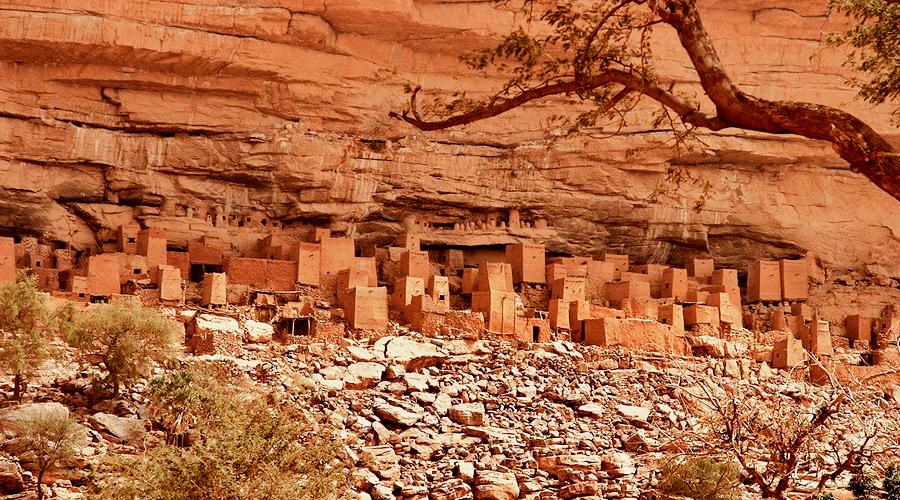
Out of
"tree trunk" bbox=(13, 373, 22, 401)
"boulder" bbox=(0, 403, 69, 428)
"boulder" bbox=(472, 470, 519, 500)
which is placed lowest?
"boulder" bbox=(472, 470, 519, 500)

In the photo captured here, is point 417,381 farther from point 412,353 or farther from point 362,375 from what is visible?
point 412,353

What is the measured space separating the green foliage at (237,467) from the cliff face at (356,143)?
17.3 meters

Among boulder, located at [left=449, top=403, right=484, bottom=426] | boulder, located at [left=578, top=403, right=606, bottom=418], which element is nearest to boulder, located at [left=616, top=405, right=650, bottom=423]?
boulder, located at [left=578, top=403, right=606, bottom=418]

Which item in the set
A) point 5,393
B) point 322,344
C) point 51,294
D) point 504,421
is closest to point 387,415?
point 504,421

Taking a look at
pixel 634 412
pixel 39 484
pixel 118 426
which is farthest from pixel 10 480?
pixel 634 412

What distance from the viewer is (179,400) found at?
21.5 metres

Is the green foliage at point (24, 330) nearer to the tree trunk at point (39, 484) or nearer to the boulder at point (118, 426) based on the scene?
the boulder at point (118, 426)

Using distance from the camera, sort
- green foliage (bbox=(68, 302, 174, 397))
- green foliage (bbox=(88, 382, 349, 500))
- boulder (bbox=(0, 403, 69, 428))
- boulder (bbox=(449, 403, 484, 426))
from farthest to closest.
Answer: boulder (bbox=(449, 403, 484, 426))
green foliage (bbox=(68, 302, 174, 397))
boulder (bbox=(0, 403, 69, 428))
green foliage (bbox=(88, 382, 349, 500))

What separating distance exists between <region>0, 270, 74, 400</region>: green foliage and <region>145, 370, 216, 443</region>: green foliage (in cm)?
218

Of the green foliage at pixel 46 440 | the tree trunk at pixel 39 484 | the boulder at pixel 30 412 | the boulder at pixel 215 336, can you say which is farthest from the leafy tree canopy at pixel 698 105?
the boulder at pixel 215 336

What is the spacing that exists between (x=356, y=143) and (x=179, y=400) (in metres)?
15.5

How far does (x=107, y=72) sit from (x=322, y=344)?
10.8m

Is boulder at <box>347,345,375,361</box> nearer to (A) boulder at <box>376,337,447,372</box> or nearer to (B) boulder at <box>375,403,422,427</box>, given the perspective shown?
(A) boulder at <box>376,337,447,372</box>

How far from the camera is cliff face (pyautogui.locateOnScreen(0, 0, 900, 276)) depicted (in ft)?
109
